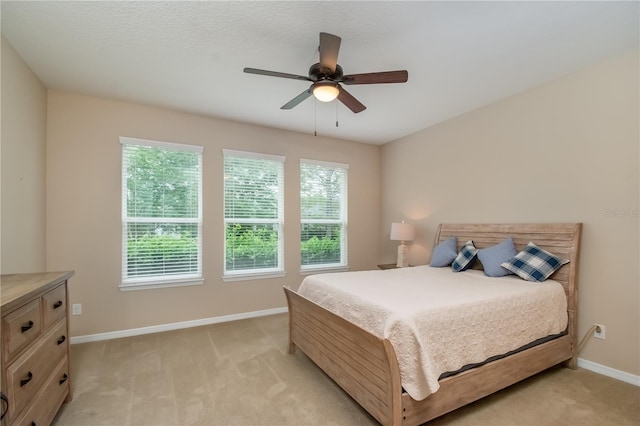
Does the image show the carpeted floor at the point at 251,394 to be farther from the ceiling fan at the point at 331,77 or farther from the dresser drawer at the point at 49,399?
the ceiling fan at the point at 331,77

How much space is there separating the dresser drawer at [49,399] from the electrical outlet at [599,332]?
4.03 m

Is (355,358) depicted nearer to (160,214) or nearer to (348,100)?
(348,100)

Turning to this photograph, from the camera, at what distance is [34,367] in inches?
63.5

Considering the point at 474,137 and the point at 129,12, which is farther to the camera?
the point at 474,137

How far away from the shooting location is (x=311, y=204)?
186 inches

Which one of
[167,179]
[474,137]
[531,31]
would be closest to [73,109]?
[167,179]

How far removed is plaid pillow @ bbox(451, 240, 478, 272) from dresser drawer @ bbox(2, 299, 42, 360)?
3.55 m

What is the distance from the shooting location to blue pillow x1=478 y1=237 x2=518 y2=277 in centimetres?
301

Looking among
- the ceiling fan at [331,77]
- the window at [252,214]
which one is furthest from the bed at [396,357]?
the ceiling fan at [331,77]

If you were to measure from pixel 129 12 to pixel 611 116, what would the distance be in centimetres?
388

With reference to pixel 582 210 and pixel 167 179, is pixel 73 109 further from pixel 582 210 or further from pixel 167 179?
pixel 582 210

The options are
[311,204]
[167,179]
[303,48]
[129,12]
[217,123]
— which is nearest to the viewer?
[129,12]

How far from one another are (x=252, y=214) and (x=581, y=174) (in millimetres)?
3688

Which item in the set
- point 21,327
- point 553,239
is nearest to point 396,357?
point 21,327
